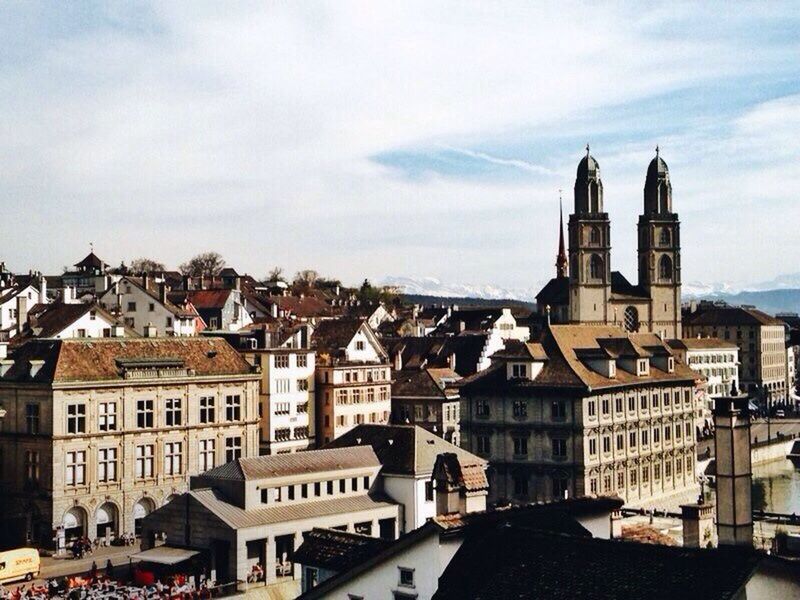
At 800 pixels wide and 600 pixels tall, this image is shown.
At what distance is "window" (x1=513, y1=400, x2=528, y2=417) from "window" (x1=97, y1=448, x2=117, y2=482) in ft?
81.7

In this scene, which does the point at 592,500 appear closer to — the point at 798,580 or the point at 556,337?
the point at 798,580

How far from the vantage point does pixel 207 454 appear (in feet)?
245

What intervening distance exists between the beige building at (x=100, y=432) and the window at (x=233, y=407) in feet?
1.79

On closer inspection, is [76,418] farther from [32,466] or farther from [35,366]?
[35,366]

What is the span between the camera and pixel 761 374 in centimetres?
19475

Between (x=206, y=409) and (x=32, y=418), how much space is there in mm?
11355

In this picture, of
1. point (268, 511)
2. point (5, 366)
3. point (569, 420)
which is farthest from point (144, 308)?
point (268, 511)

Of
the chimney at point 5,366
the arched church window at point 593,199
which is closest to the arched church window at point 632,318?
the arched church window at point 593,199

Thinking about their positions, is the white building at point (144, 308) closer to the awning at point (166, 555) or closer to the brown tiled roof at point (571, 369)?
the brown tiled roof at point (571, 369)

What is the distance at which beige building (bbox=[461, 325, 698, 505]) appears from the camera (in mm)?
Result: 76000

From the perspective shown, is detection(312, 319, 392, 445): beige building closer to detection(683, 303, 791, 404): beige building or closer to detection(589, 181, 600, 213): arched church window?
detection(589, 181, 600, 213): arched church window

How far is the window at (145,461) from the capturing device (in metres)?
70.2

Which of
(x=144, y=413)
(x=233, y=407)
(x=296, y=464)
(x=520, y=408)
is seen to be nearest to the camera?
(x=296, y=464)

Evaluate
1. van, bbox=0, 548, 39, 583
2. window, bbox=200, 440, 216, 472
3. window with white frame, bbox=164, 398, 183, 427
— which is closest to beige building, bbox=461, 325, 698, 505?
window, bbox=200, 440, 216, 472
